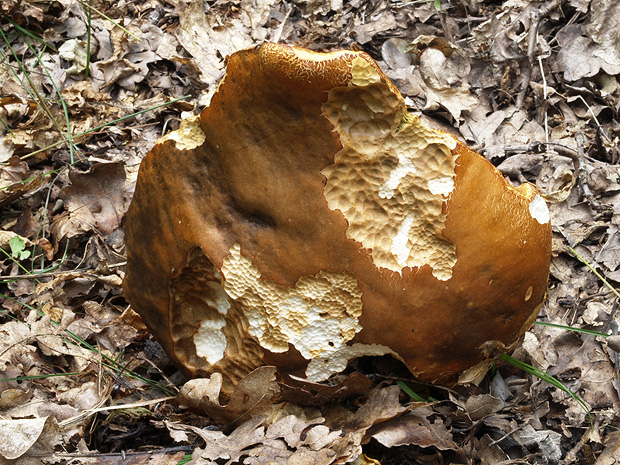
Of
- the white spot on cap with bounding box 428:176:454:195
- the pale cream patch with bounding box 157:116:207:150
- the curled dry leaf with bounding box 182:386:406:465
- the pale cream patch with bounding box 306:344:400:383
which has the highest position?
the pale cream patch with bounding box 157:116:207:150

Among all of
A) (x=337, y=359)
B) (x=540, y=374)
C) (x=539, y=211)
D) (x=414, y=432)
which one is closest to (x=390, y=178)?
(x=539, y=211)

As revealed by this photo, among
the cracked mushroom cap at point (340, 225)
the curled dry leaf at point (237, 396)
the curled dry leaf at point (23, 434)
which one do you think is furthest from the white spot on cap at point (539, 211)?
the curled dry leaf at point (23, 434)

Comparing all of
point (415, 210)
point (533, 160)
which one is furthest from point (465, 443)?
point (533, 160)

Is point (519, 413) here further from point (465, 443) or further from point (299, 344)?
point (299, 344)

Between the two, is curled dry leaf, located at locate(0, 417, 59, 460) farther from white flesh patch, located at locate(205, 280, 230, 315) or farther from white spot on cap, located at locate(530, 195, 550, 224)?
white spot on cap, located at locate(530, 195, 550, 224)

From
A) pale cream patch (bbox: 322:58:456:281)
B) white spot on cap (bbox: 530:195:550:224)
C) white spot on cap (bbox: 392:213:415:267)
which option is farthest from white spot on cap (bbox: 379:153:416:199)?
white spot on cap (bbox: 530:195:550:224)

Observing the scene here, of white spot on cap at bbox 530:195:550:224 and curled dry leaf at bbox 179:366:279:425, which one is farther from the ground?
white spot on cap at bbox 530:195:550:224

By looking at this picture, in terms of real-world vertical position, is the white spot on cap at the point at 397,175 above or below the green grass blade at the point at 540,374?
above

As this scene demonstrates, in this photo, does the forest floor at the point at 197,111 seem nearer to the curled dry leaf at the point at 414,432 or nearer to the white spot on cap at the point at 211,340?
the curled dry leaf at the point at 414,432
